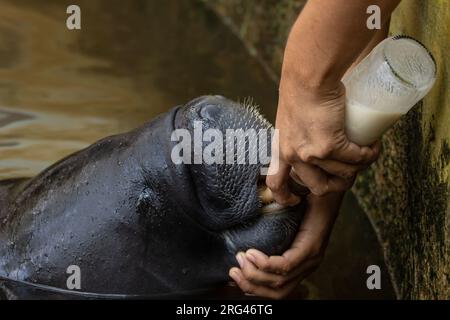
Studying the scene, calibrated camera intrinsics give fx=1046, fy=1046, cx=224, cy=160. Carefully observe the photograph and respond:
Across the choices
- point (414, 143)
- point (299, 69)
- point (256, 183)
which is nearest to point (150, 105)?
point (414, 143)

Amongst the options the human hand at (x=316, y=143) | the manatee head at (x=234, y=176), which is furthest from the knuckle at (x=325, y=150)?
the manatee head at (x=234, y=176)

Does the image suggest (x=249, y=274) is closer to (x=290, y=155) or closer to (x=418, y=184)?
(x=290, y=155)

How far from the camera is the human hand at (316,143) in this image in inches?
108

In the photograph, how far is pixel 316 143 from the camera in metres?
2.76

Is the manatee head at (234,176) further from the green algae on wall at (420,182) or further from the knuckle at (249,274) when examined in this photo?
the green algae on wall at (420,182)

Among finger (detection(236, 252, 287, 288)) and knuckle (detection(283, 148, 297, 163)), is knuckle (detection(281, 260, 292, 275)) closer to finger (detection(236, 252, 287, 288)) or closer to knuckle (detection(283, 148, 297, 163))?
finger (detection(236, 252, 287, 288))

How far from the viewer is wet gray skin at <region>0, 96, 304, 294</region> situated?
3.05 metres

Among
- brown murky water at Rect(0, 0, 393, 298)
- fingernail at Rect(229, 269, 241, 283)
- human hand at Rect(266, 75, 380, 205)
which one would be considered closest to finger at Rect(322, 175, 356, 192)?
human hand at Rect(266, 75, 380, 205)

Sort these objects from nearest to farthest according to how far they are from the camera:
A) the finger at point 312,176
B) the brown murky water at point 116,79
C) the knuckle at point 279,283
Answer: the finger at point 312,176
the knuckle at point 279,283
the brown murky water at point 116,79

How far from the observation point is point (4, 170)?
399cm

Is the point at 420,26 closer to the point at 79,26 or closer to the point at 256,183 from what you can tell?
the point at 256,183

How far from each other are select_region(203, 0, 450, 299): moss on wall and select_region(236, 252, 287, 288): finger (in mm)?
515

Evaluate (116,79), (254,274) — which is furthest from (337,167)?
Result: (116,79)

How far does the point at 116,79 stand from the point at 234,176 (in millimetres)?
2522
